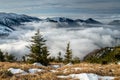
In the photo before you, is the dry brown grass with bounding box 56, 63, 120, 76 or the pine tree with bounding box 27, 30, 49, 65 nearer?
the dry brown grass with bounding box 56, 63, 120, 76

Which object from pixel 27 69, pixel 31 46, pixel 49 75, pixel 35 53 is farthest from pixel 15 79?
pixel 31 46

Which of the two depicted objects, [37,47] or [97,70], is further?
[37,47]

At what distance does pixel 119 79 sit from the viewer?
13008 millimetres

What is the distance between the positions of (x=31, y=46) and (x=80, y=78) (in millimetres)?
35384

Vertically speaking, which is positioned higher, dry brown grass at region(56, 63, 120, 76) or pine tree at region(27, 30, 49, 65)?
dry brown grass at region(56, 63, 120, 76)

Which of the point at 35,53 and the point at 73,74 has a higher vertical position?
the point at 73,74

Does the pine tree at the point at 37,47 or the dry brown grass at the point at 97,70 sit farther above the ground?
the dry brown grass at the point at 97,70

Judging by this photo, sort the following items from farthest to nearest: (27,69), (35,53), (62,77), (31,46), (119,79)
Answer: (31,46), (35,53), (27,69), (62,77), (119,79)

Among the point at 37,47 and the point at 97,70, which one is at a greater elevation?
the point at 97,70

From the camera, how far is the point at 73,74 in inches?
574

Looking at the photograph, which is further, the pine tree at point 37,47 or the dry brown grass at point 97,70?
the pine tree at point 37,47

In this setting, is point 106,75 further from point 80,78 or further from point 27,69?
point 27,69

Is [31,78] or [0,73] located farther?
[0,73]

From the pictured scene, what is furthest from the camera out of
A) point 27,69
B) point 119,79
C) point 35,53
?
point 35,53
